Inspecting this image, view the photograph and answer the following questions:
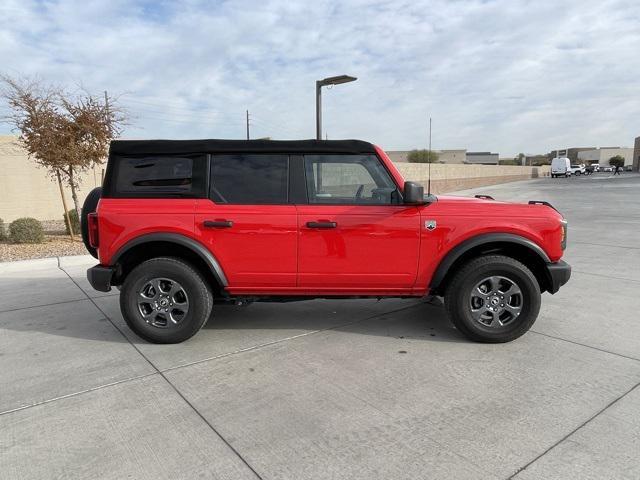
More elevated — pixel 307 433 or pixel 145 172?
pixel 145 172

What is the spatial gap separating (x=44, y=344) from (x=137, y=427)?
1.96 m

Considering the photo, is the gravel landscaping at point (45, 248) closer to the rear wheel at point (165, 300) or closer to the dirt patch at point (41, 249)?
the dirt patch at point (41, 249)

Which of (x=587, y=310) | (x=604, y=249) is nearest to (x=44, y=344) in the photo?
→ (x=587, y=310)

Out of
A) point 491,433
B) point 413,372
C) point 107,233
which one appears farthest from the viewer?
point 107,233

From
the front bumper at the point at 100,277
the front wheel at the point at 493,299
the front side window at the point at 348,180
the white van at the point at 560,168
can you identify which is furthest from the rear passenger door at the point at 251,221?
the white van at the point at 560,168

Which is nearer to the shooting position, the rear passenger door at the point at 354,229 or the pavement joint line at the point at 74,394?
the pavement joint line at the point at 74,394

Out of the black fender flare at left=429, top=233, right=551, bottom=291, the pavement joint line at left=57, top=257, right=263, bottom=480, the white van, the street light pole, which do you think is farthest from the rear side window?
the white van

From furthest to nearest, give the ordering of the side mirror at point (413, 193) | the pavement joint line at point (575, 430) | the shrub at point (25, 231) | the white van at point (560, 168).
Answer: the white van at point (560, 168) < the shrub at point (25, 231) < the side mirror at point (413, 193) < the pavement joint line at point (575, 430)

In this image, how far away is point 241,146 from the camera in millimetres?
3885

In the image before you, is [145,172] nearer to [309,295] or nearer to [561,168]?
[309,295]

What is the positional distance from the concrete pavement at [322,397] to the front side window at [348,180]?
4.28 ft

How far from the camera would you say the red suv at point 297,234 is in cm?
376

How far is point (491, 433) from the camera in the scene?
8.35 ft

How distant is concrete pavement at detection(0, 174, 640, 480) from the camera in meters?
2.31
